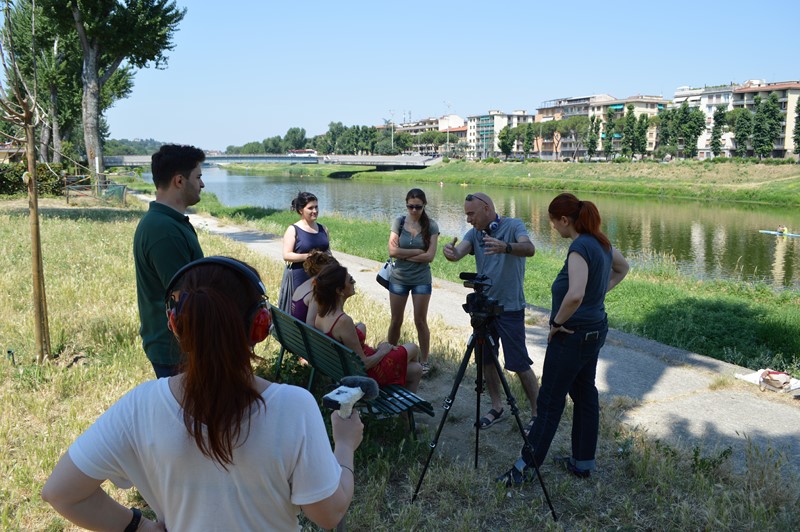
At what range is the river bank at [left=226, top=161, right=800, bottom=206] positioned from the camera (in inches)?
1901

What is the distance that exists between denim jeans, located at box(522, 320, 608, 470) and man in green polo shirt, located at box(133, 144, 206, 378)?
2216 mm

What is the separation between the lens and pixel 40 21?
27234mm

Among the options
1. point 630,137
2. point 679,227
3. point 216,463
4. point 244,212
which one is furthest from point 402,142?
point 216,463

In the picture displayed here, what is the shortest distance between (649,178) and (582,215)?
61397mm

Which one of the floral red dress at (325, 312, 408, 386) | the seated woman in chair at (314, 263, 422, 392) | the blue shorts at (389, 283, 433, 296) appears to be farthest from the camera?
the blue shorts at (389, 283, 433, 296)

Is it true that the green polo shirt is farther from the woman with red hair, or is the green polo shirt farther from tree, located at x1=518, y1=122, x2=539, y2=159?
tree, located at x1=518, y1=122, x2=539, y2=159

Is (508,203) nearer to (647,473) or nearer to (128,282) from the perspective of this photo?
(128,282)

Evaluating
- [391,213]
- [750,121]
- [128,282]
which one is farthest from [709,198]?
[128,282]

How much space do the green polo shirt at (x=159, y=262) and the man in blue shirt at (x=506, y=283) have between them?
2.23 m

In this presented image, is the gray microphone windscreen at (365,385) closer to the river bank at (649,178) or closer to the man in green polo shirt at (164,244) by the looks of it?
the man in green polo shirt at (164,244)

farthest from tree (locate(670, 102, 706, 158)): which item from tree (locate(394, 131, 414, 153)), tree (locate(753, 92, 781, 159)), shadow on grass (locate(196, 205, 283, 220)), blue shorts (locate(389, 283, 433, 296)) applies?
blue shorts (locate(389, 283, 433, 296))

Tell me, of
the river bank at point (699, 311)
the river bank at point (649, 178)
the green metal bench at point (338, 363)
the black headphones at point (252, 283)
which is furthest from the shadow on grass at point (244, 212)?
the river bank at point (649, 178)

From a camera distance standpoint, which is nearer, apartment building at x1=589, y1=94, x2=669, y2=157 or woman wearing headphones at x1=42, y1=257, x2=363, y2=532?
woman wearing headphones at x1=42, y1=257, x2=363, y2=532

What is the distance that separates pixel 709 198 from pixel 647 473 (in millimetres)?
49423
